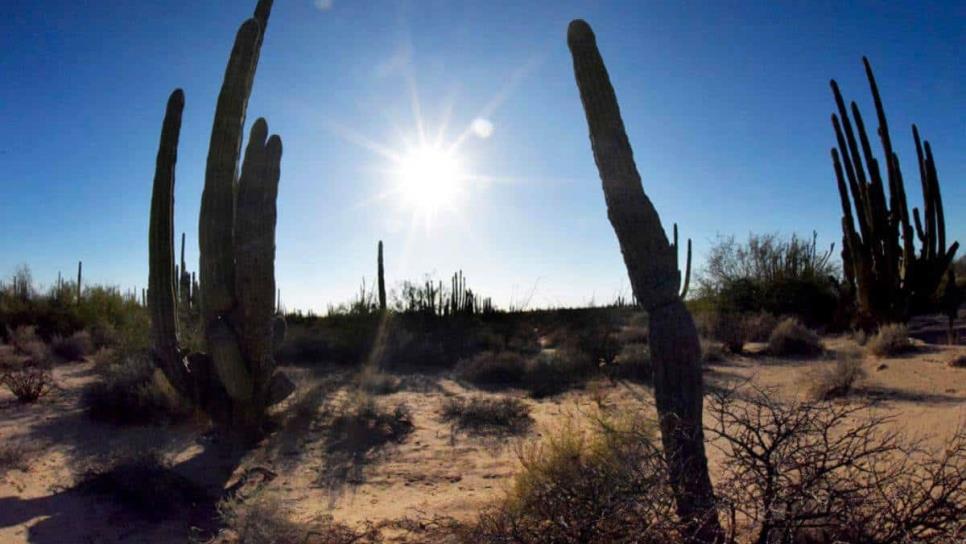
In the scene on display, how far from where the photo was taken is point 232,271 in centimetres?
743

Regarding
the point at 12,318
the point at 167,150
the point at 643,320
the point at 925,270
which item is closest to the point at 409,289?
the point at 643,320

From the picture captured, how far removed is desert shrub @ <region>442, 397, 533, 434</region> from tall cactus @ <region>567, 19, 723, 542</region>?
4.27 metres

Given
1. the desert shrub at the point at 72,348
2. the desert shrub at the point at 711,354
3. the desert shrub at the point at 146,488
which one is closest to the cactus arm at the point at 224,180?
the desert shrub at the point at 146,488

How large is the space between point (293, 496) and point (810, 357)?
1160cm

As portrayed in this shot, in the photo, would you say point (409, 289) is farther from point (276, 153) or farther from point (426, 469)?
point (426, 469)

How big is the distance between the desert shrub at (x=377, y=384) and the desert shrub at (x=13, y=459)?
16.6 ft

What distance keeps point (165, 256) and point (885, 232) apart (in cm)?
1425

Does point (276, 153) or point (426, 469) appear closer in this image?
point (426, 469)

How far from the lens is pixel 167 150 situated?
8.56 meters

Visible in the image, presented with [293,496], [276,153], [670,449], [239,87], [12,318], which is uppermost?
[239,87]

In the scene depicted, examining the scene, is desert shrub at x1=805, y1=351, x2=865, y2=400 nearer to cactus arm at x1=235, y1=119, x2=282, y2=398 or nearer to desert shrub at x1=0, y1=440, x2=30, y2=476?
cactus arm at x1=235, y1=119, x2=282, y2=398

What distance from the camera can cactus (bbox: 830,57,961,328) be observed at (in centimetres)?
1459

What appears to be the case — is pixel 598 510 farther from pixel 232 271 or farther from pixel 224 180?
pixel 224 180

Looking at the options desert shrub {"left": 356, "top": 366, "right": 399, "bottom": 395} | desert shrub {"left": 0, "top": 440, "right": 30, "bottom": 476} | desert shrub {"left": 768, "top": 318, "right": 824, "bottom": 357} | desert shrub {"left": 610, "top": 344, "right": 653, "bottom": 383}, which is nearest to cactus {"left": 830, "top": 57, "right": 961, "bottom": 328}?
desert shrub {"left": 768, "top": 318, "right": 824, "bottom": 357}
